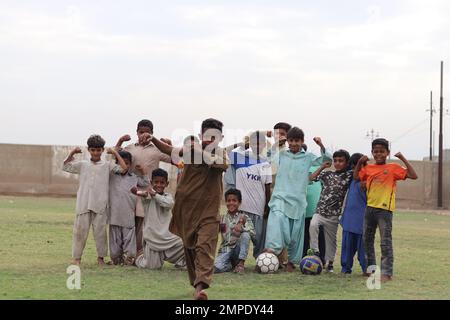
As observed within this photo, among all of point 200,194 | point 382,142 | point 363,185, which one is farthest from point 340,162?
point 200,194

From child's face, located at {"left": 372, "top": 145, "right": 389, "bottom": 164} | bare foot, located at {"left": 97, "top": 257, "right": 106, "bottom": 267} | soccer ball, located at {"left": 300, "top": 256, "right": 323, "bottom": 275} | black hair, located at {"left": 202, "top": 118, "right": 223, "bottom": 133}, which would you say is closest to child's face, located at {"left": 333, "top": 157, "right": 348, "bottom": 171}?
child's face, located at {"left": 372, "top": 145, "right": 389, "bottom": 164}

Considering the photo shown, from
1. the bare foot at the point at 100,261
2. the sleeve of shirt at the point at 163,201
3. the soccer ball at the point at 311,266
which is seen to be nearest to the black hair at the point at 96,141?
the sleeve of shirt at the point at 163,201

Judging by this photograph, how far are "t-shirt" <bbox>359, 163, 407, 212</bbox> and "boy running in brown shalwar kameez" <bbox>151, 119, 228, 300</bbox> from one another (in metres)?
2.30

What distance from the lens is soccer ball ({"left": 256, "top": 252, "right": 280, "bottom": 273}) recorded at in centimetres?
1030

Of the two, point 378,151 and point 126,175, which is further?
point 126,175

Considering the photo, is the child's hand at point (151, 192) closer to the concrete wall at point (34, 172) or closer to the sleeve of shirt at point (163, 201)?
the sleeve of shirt at point (163, 201)

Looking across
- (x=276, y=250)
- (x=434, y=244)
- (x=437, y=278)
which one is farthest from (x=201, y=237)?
(x=434, y=244)

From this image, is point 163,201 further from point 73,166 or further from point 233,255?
point 73,166

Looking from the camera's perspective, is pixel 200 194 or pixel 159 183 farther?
pixel 159 183

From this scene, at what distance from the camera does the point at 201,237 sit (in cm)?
826

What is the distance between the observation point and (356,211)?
10469 millimetres

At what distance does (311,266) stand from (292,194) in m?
1.07
